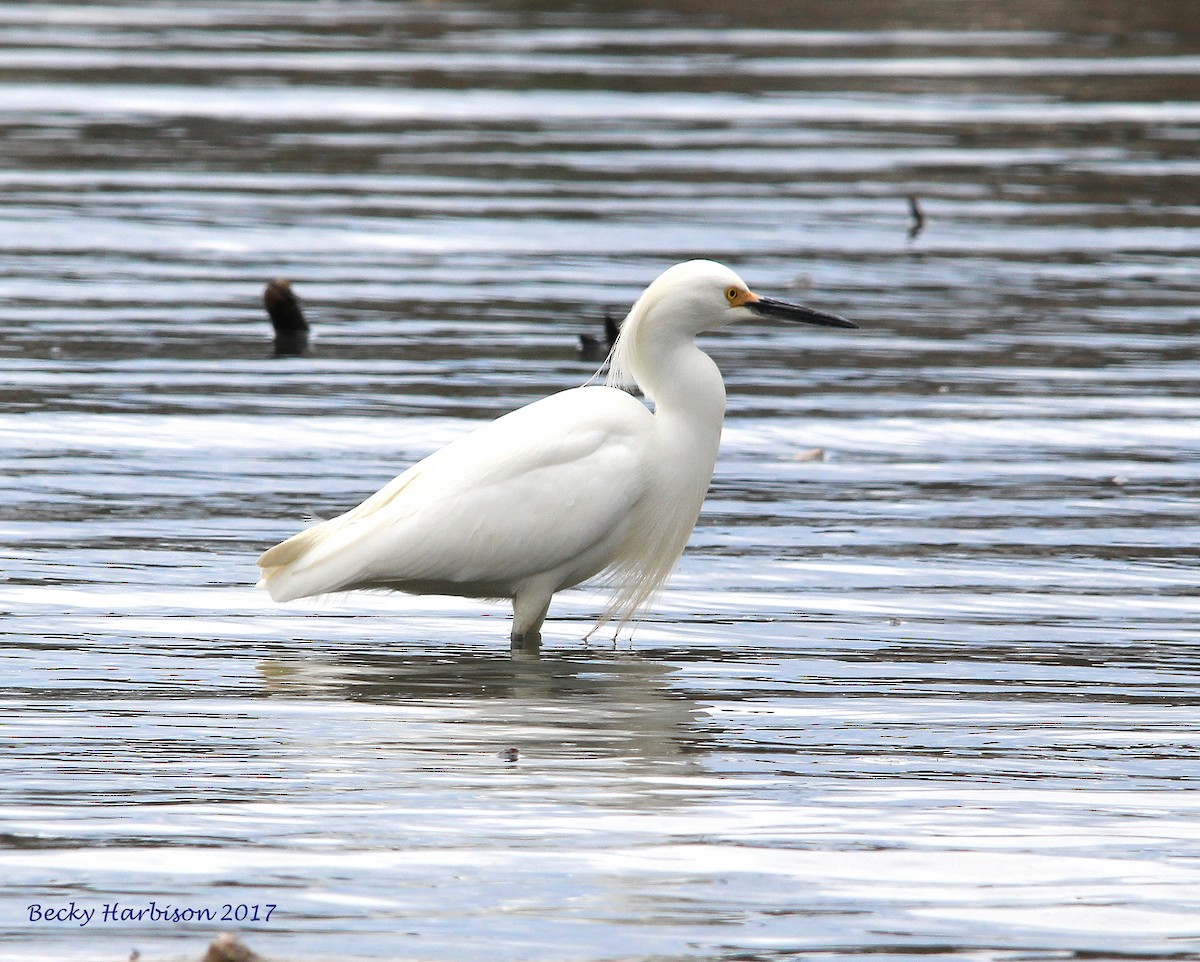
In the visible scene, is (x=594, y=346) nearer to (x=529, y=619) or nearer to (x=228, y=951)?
(x=529, y=619)

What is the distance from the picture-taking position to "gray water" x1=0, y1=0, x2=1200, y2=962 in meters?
5.27

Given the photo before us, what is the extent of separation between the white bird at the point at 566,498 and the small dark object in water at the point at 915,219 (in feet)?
29.1

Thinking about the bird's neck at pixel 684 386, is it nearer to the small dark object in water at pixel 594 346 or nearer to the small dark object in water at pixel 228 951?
the small dark object in water at pixel 228 951

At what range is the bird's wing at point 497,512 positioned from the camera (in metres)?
7.88

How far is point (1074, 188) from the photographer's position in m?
19.3

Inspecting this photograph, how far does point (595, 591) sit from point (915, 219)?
9102 mm

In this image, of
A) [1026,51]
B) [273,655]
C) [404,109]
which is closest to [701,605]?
[273,655]

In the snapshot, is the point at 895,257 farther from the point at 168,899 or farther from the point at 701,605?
the point at 168,899

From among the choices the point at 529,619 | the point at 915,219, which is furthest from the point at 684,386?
the point at 915,219

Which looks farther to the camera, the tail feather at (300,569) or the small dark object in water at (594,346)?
the small dark object in water at (594,346)

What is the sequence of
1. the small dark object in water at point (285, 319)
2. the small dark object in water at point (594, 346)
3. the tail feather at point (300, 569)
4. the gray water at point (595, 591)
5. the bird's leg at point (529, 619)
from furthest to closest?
the small dark object in water at point (285, 319) < the small dark object in water at point (594, 346) < the bird's leg at point (529, 619) < the tail feather at point (300, 569) < the gray water at point (595, 591)

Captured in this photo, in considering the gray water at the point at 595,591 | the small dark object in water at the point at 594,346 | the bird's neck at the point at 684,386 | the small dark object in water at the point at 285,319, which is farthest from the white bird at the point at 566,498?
the small dark object in water at the point at 285,319

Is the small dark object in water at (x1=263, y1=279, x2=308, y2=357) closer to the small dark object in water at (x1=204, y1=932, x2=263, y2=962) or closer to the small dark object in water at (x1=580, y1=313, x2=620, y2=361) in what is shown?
the small dark object in water at (x1=580, y1=313, x2=620, y2=361)

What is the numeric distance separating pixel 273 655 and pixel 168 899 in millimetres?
2650
